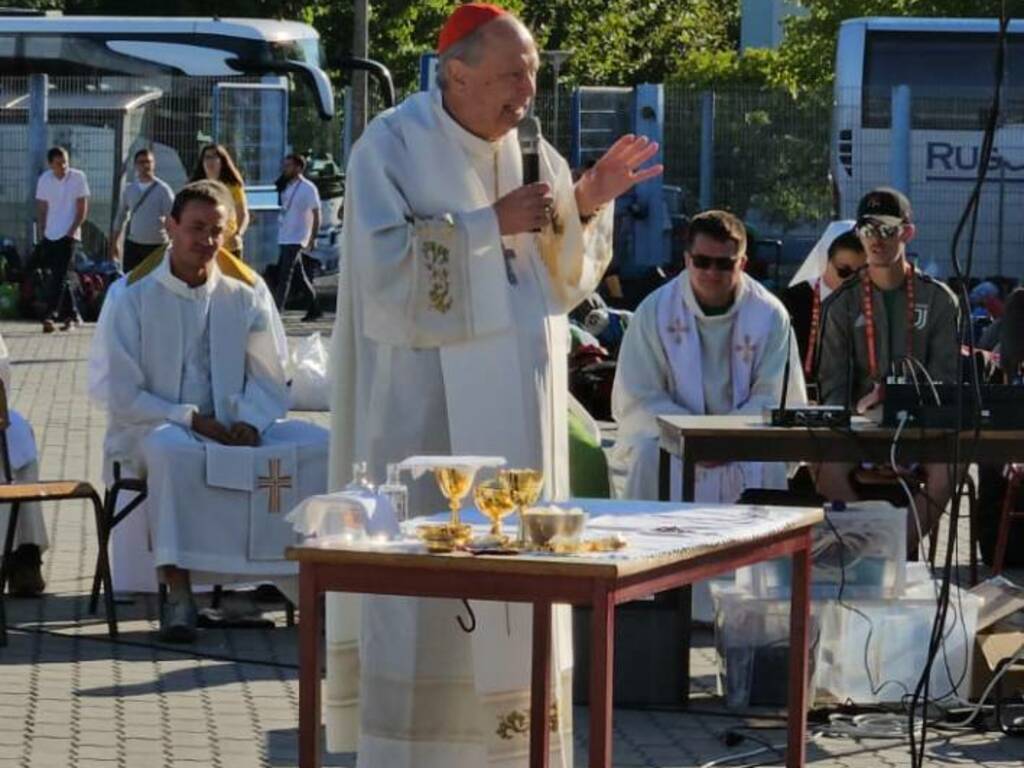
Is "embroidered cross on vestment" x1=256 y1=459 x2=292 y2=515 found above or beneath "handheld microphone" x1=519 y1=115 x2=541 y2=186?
beneath

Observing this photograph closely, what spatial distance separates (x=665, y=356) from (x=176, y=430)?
6.10ft

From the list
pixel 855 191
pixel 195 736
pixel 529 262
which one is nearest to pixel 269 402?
pixel 195 736

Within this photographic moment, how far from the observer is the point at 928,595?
28.2ft

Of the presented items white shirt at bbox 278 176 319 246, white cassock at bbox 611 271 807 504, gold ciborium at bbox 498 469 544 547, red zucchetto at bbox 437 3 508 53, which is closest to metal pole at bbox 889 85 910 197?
white shirt at bbox 278 176 319 246

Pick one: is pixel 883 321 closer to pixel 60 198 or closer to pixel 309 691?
pixel 309 691

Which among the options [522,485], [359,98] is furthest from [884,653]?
[359,98]

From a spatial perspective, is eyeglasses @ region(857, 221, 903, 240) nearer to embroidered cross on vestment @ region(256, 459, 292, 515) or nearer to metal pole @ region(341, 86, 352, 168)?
embroidered cross on vestment @ region(256, 459, 292, 515)

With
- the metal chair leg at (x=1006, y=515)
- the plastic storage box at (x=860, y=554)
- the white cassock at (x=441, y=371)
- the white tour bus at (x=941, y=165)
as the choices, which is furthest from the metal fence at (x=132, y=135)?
the white cassock at (x=441, y=371)

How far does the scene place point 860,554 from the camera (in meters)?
8.62

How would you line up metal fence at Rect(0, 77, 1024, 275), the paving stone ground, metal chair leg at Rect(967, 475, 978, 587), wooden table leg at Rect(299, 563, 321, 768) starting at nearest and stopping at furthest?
wooden table leg at Rect(299, 563, 321, 768) → the paving stone ground → metal chair leg at Rect(967, 475, 978, 587) → metal fence at Rect(0, 77, 1024, 275)

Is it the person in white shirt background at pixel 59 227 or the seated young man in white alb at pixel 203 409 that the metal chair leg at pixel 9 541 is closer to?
the seated young man in white alb at pixel 203 409

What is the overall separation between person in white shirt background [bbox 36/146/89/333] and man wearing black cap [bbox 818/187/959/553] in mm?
15828

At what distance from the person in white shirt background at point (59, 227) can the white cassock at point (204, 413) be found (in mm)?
15166

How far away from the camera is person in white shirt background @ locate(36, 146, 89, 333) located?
83.1ft
